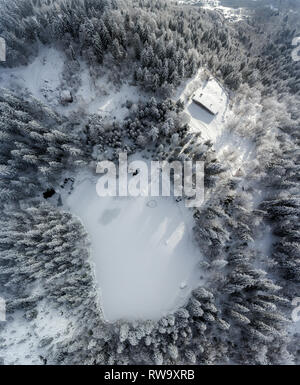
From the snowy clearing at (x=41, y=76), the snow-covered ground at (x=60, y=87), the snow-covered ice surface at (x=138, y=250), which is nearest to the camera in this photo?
the snow-covered ice surface at (x=138, y=250)

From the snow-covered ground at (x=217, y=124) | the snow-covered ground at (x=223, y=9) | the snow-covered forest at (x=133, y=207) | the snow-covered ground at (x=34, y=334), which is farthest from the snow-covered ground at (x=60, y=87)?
the snow-covered ground at (x=223, y=9)

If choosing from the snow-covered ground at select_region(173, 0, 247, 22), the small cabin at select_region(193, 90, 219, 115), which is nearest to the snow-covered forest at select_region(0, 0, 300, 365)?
the small cabin at select_region(193, 90, 219, 115)

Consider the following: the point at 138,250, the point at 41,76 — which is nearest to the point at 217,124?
the point at 138,250

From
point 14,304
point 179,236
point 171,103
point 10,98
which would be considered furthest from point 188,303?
point 10,98

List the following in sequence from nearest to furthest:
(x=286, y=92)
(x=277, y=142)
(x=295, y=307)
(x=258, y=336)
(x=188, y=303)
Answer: (x=258, y=336), (x=188, y=303), (x=295, y=307), (x=277, y=142), (x=286, y=92)

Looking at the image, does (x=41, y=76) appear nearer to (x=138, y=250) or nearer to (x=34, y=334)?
(x=138, y=250)

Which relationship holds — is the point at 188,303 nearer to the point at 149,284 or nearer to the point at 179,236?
the point at 149,284

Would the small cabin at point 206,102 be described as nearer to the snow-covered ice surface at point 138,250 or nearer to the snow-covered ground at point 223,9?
the snow-covered ice surface at point 138,250
